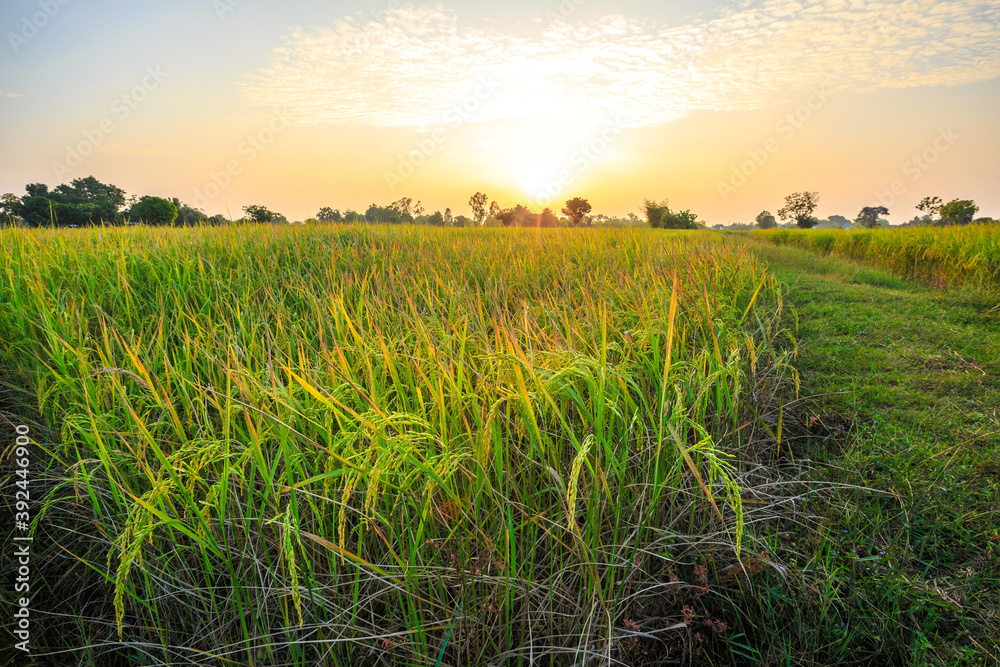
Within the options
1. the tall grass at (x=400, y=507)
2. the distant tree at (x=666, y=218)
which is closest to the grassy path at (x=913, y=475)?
the tall grass at (x=400, y=507)

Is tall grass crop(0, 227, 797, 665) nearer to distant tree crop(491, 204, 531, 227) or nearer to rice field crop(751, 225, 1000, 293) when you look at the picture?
rice field crop(751, 225, 1000, 293)

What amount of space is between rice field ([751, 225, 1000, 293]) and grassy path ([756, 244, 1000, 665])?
130 inches

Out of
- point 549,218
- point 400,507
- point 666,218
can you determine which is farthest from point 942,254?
point 666,218

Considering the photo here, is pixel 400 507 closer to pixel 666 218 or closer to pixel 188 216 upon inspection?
pixel 188 216

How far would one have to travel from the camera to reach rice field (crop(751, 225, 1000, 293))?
6.19 metres

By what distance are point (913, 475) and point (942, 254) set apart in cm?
825

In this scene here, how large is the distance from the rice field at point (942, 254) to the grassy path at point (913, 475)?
→ 3.31m

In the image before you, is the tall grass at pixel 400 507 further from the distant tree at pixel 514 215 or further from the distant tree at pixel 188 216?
the distant tree at pixel 514 215

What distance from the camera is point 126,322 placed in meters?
2.66

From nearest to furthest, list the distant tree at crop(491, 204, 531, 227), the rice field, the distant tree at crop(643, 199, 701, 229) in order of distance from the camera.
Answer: the rice field < the distant tree at crop(491, 204, 531, 227) < the distant tree at crop(643, 199, 701, 229)

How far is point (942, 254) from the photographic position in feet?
24.9

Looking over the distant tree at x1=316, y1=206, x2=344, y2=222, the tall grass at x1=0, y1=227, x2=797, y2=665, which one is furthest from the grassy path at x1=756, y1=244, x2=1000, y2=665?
the distant tree at x1=316, y1=206, x2=344, y2=222

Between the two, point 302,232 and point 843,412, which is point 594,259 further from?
point 302,232

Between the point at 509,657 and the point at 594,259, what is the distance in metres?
3.66
